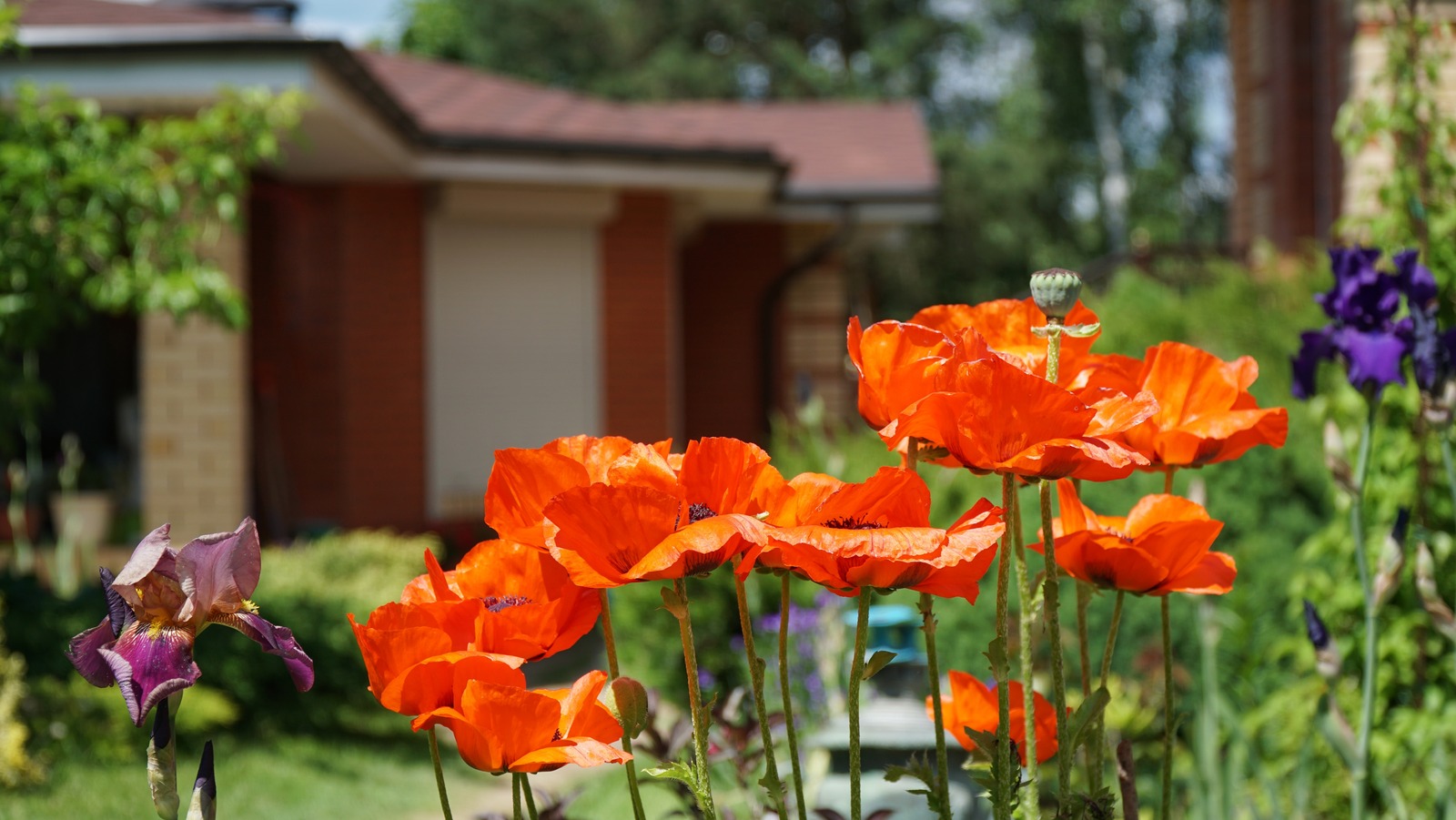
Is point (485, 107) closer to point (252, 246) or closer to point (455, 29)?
point (252, 246)

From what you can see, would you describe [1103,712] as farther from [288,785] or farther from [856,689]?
[288,785]

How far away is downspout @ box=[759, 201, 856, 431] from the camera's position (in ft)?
34.8

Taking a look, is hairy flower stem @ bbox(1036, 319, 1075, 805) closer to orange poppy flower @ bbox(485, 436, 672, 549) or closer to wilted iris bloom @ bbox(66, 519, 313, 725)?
orange poppy flower @ bbox(485, 436, 672, 549)

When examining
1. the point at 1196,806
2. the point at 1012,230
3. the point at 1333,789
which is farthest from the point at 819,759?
the point at 1012,230

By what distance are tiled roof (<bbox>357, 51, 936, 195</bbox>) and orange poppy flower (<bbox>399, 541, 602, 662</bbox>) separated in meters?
7.31

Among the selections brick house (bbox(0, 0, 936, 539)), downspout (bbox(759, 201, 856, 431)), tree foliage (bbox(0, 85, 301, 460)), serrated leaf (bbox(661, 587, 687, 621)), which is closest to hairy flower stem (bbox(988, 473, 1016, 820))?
serrated leaf (bbox(661, 587, 687, 621))

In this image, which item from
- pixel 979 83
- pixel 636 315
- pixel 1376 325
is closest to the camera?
pixel 1376 325

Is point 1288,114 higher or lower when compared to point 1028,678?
higher

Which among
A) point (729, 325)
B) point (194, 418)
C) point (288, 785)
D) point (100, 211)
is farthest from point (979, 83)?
point (288, 785)

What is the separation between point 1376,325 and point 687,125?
1036 centimetres

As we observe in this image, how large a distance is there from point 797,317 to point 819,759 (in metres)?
8.46

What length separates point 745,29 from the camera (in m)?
25.6

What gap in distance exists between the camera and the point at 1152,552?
104cm

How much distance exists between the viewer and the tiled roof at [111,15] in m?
6.87
